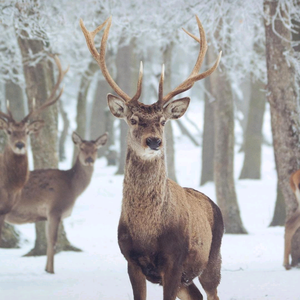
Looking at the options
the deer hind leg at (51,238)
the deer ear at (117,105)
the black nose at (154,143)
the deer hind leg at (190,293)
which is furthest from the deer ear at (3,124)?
the black nose at (154,143)

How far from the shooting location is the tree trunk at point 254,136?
690 inches

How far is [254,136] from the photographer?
58.3 feet

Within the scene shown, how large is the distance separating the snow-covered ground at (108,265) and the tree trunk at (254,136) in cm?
255

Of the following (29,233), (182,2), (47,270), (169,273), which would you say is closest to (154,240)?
(169,273)

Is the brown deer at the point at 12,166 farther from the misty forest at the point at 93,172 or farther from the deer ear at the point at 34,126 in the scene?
the deer ear at the point at 34,126

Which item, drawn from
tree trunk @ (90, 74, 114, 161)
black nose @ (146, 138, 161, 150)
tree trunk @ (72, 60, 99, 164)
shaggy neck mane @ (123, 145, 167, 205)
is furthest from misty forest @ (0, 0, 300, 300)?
tree trunk @ (90, 74, 114, 161)

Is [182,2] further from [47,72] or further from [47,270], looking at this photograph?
[47,270]

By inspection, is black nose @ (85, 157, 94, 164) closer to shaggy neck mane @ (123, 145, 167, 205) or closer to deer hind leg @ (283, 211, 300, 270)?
deer hind leg @ (283, 211, 300, 270)

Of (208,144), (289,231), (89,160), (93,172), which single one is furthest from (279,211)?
(208,144)

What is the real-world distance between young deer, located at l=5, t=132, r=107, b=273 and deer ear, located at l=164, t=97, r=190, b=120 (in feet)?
12.5

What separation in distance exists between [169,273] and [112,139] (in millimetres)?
17297

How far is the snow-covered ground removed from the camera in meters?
6.00

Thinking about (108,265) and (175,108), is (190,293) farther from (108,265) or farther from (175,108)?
(108,265)

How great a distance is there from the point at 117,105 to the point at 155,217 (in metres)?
1.05
